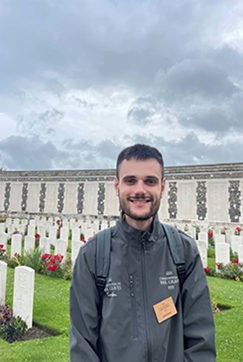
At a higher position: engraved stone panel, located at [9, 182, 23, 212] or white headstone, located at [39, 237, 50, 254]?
engraved stone panel, located at [9, 182, 23, 212]

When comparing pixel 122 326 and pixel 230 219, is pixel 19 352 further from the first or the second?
pixel 230 219

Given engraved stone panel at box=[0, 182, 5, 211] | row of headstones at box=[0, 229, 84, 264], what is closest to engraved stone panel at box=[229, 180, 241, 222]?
row of headstones at box=[0, 229, 84, 264]

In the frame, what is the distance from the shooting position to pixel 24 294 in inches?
201

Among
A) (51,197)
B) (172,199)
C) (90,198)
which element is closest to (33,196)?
(51,197)

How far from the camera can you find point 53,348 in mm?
4238

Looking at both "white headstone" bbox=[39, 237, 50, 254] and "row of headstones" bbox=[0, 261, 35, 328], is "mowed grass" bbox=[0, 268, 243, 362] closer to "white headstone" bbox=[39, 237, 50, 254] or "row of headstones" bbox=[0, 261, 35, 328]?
"row of headstones" bbox=[0, 261, 35, 328]

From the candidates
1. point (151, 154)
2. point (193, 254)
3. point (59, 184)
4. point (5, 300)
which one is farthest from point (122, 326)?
point (59, 184)

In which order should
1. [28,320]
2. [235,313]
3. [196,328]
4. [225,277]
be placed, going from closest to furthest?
1. [196,328]
2. [28,320]
3. [235,313]
4. [225,277]

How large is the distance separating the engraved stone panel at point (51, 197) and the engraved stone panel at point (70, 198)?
100 cm

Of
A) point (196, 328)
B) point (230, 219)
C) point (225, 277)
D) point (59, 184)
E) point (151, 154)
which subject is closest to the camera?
point (196, 328)

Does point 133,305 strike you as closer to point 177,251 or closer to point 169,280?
point 169,280

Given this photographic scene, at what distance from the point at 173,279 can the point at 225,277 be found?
24.7 ft

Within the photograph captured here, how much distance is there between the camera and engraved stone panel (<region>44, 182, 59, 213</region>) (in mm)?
27375

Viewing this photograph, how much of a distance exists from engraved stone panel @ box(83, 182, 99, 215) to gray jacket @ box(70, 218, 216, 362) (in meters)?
23.5
